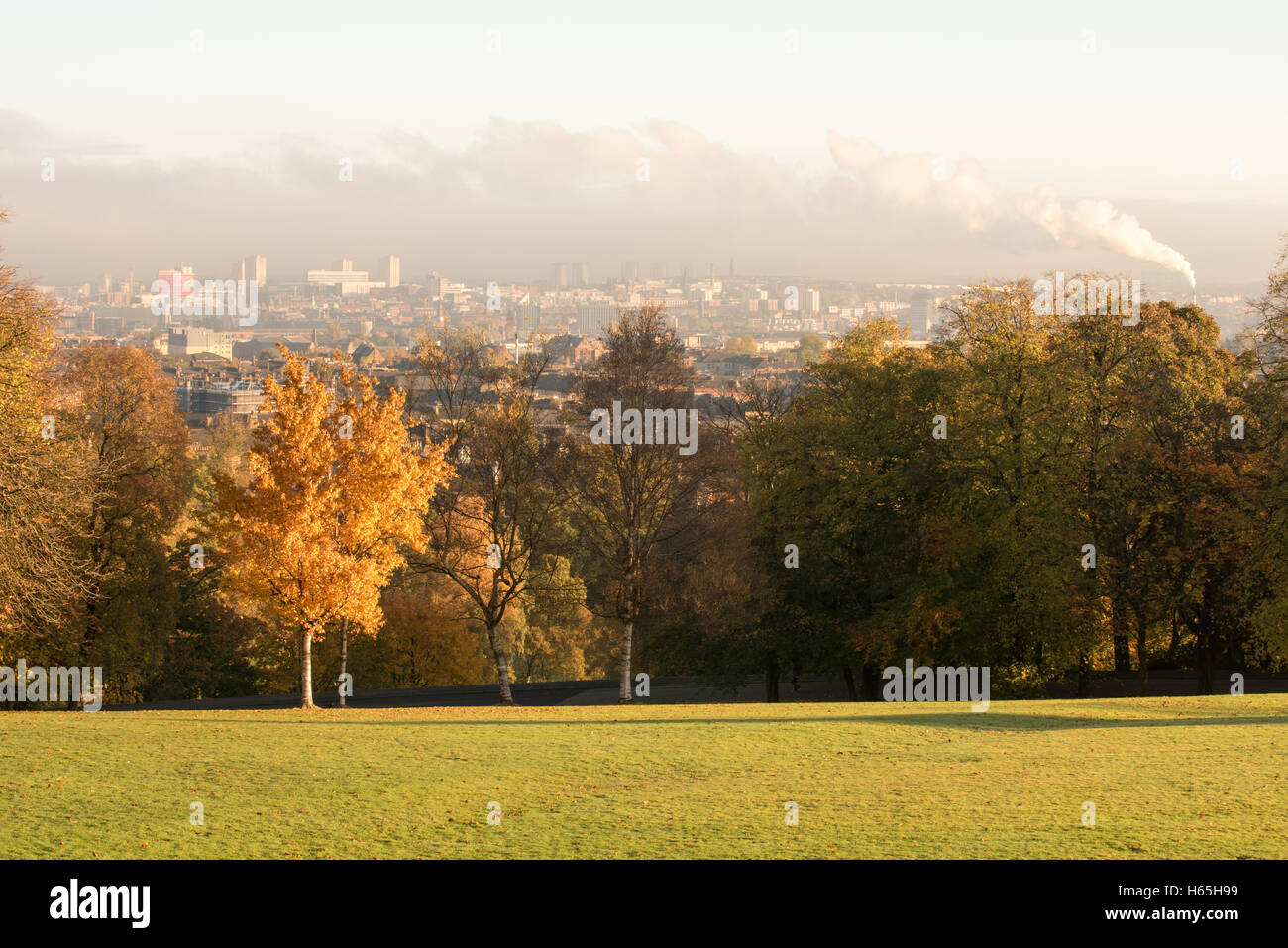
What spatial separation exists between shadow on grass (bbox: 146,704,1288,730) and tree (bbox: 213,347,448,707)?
15.1ft

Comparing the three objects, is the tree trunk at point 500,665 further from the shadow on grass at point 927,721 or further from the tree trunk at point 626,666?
the shadow on grass at point 927,721

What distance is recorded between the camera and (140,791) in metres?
15.3

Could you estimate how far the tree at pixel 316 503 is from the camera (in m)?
29.3

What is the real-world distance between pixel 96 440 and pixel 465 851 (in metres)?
32.7

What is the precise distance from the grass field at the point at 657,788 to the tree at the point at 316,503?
577cm

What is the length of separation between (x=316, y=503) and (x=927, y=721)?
1511 cm

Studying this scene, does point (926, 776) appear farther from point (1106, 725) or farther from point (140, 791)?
point (140, 791)

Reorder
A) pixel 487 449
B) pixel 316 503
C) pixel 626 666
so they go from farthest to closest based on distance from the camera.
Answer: pixel 626 666
pixel 487 449
pixel 316 503

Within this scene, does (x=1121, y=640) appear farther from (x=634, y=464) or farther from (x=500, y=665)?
(x=500, y=665)

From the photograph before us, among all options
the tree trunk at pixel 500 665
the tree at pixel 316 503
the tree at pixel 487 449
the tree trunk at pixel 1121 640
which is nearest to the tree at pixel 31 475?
the tree at pixel 316 503

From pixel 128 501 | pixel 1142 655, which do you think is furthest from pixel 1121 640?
pixel 128 501

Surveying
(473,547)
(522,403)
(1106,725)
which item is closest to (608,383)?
(522,403)

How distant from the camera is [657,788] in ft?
51.6

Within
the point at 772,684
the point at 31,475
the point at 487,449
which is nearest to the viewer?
the point at 31,475
